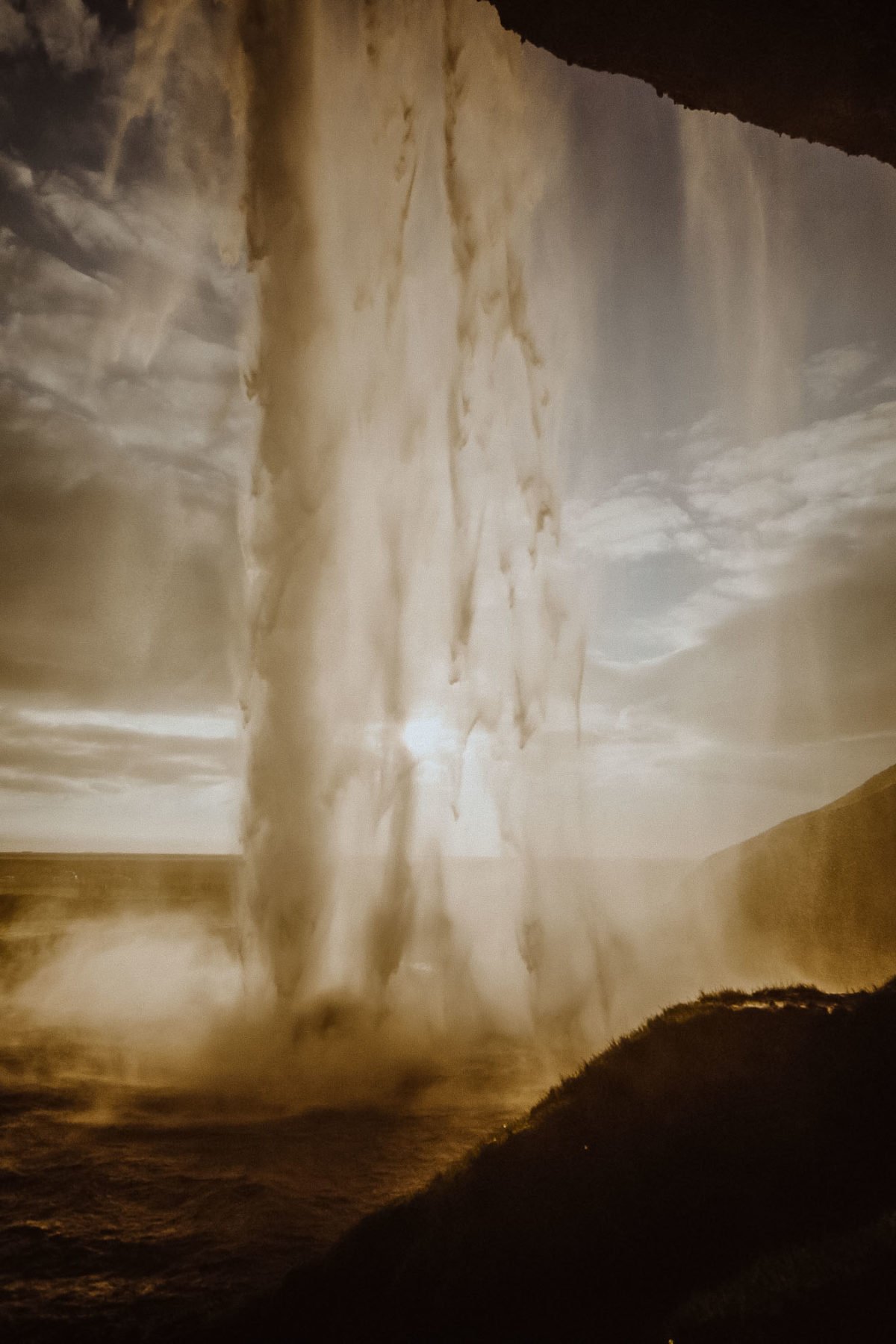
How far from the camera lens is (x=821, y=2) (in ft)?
31.2

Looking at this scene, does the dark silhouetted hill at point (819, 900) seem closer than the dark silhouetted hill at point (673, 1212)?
No

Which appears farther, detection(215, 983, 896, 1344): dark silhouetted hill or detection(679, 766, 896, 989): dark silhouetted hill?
detection(679, 766, 896, 989): dark silhouetted hill

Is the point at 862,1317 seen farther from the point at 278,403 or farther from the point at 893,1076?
the point at 278,403

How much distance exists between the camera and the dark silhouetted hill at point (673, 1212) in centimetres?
501

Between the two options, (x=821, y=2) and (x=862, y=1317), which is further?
(x=821, y=2)

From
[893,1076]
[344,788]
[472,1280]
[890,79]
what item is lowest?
[472,1280]

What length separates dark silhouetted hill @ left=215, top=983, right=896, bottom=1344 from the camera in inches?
197

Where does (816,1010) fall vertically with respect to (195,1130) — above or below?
above

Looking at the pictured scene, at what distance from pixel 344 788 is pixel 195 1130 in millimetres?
11672

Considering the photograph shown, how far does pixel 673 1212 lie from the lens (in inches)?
241

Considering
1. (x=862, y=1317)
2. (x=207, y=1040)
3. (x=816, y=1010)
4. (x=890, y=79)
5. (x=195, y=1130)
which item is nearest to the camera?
(x=862, y=1317)

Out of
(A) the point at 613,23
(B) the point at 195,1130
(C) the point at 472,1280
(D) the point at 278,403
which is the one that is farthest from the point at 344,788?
(A) the point at 613,23

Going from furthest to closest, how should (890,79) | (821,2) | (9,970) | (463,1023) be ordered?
(9,970)
(463,1023)
(890,79)
(821,2)

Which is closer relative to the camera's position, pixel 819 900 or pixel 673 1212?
pixel 673 1212
